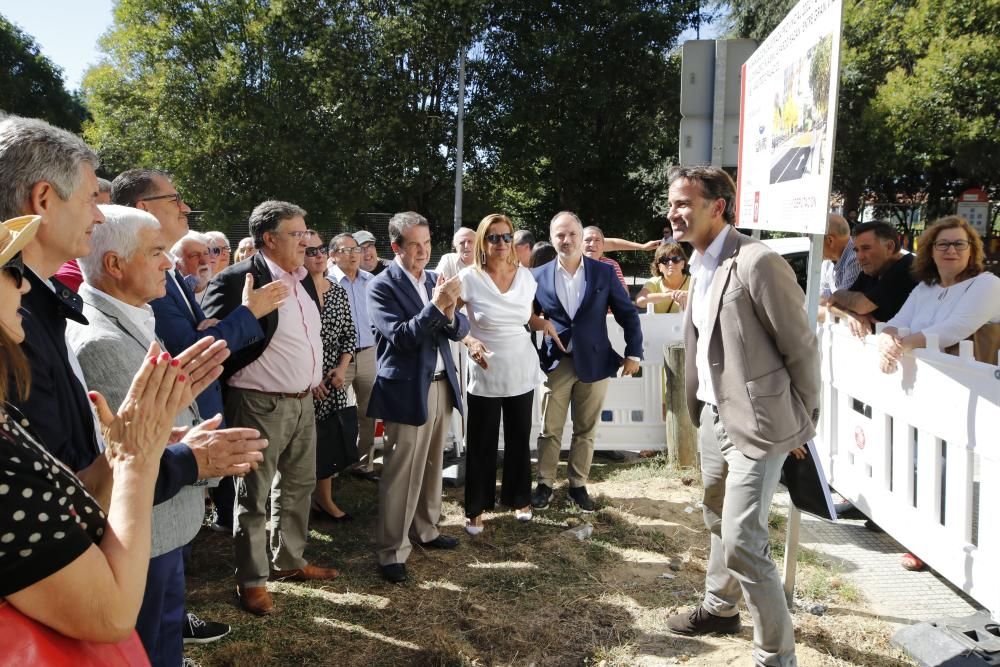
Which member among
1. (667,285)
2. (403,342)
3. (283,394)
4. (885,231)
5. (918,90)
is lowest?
(283,394)

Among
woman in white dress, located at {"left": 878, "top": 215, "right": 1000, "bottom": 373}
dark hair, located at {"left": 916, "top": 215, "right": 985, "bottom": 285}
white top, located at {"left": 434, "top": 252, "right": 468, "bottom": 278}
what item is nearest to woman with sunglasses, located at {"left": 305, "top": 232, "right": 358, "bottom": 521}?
white top, located at {"left": 434, "top": 252, "right": 468, "bottom": 278}

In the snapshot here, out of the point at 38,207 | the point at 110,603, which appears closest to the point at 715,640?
the point at 110,603

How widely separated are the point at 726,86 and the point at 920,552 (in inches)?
134

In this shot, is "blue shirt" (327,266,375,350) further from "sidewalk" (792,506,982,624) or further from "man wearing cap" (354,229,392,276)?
"sidewalk" (792,506,982,624)

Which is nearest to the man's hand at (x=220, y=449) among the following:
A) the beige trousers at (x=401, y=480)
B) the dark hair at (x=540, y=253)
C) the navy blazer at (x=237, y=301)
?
the navy blazer at (x=237, y=301)

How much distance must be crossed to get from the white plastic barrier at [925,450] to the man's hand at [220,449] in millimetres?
3079

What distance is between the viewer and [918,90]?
62.0 ft

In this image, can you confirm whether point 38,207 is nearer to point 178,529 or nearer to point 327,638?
point 178,529

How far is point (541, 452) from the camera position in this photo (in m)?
5.49

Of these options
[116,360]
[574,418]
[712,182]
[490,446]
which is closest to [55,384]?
[116,360]

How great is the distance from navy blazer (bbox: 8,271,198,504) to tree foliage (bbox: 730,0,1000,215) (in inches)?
847

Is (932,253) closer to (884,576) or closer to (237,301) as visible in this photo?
(884,576)

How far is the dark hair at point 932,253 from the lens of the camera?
4.17m

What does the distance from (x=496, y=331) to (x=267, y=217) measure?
5.53ft
